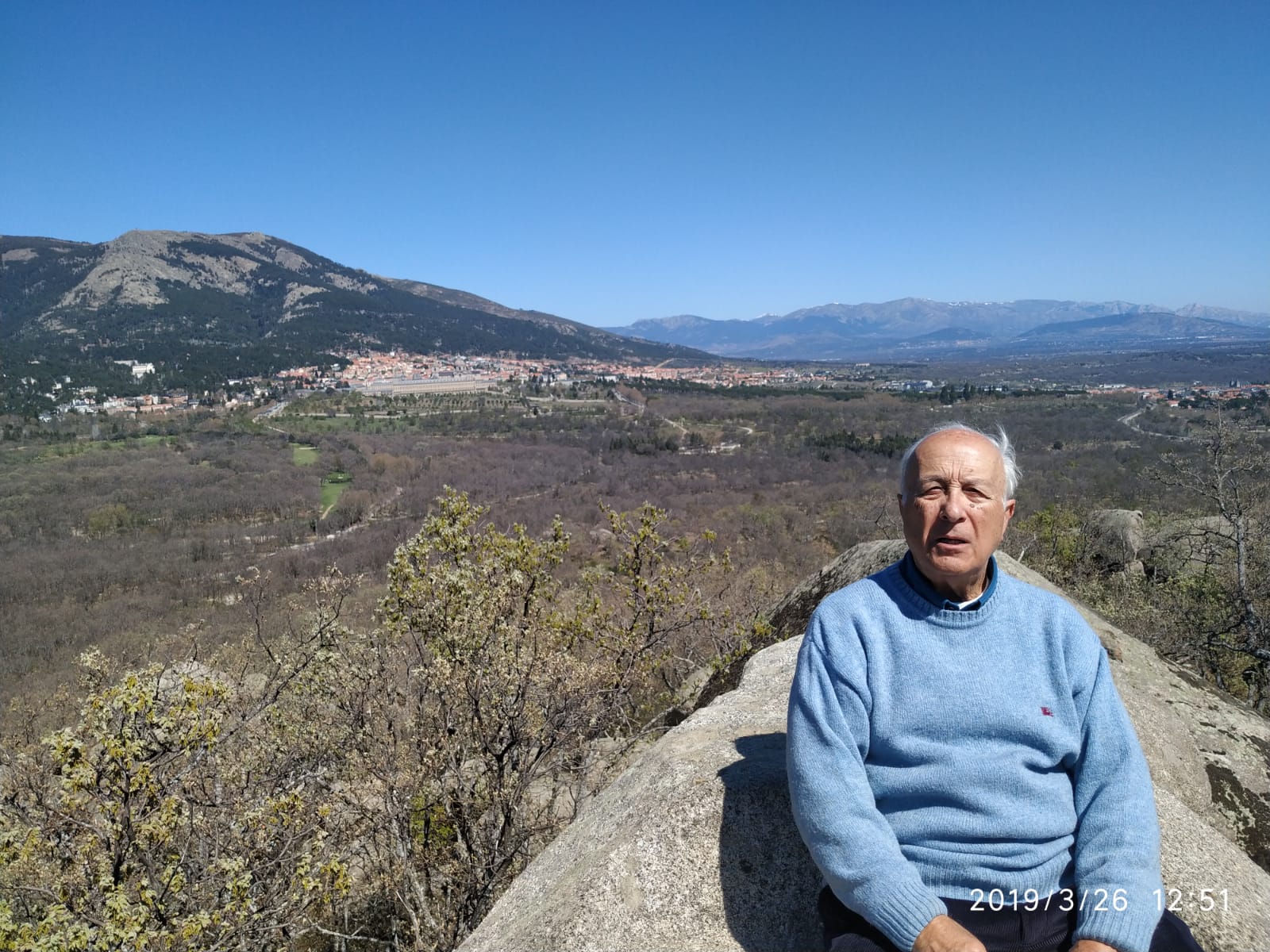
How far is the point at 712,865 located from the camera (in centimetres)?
275

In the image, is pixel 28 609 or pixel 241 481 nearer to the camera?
pixel 28 609

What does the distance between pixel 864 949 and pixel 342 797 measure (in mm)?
3813

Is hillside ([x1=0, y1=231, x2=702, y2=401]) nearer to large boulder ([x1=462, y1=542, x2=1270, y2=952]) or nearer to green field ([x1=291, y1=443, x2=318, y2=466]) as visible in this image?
green field ([x1=291, y1=443, x2=318, y2=466])

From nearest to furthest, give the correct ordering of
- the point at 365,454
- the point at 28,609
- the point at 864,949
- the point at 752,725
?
the point at 864,949
the point at 752,725
the point at 28,609
the point at 365,454

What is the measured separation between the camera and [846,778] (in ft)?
7.23

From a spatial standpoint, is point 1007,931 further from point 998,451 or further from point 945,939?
point 998,451

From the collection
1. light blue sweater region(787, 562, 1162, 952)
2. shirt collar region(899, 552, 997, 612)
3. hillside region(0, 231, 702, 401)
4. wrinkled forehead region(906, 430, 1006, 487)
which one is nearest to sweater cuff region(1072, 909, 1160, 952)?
light blue sweater region(787, 562, 1162, 952)

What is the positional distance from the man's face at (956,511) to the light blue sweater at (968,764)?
131mm

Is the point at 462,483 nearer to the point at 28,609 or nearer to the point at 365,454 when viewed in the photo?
the point at 365,454

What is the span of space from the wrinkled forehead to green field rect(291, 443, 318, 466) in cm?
6949

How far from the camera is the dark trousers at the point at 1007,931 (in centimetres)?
215

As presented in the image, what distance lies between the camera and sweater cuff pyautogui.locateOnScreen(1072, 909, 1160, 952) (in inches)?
81.6

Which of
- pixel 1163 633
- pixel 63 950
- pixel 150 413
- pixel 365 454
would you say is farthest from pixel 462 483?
pixel 150 413

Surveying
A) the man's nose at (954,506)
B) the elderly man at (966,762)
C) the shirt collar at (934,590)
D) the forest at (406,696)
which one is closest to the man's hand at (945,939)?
the elderly man at (966,762)
